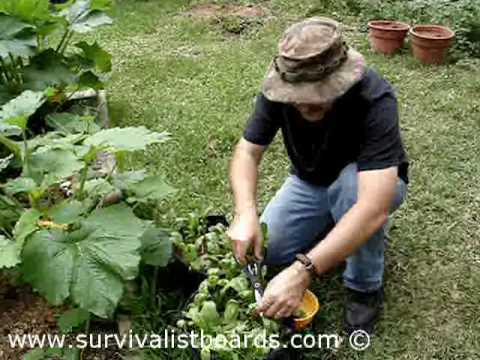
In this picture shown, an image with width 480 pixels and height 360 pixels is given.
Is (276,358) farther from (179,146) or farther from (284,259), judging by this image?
(179,146)

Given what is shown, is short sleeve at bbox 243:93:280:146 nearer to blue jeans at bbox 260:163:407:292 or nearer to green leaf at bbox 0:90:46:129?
blue jeans at bbox 260:163:407:292

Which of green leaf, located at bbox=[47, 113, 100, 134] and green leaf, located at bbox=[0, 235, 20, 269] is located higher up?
green leaf, located at bbox=[0, 235, 20, 269]

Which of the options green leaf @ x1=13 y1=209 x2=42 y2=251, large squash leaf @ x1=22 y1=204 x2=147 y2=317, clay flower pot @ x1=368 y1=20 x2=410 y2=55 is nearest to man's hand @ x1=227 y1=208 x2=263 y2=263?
large squash leaf @ x1=22 y1=204 x2=147 y2=317

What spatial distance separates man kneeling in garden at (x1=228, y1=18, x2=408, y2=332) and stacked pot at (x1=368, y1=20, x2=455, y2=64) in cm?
238

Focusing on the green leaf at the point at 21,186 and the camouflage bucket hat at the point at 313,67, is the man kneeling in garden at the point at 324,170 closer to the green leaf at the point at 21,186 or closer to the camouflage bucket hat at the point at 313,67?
the camouflage bucket hat at the point at 313,67

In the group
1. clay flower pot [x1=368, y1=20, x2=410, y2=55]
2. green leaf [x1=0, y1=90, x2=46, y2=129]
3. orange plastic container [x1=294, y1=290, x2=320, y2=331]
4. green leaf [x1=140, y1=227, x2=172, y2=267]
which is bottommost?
clay flower pot [x1=368, y1=20, x2=410, y2=55]

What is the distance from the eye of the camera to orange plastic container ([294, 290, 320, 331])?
2.19 metres

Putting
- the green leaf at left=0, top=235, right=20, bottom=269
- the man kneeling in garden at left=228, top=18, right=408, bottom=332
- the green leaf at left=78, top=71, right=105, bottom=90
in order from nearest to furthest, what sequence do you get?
the green leaf at left=0, top=235, right=20, bottom=269 < the man kneeling in garden at left=228, top=18, right=408, bottom=332 < the green leaf at left=78, top=71, right=105, bottom=90

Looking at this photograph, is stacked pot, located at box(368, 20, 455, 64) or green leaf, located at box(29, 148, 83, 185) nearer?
green leaf, located at box(29, 148, 83, 185)

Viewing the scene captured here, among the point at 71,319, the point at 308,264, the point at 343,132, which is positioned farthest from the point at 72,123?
the point at 308,264

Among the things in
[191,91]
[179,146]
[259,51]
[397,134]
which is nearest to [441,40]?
[259,51]

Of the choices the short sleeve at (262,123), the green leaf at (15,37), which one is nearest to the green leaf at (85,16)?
the green leaf at (15,37)

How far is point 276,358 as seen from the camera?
78.6 inches

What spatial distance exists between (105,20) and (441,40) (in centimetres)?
235
